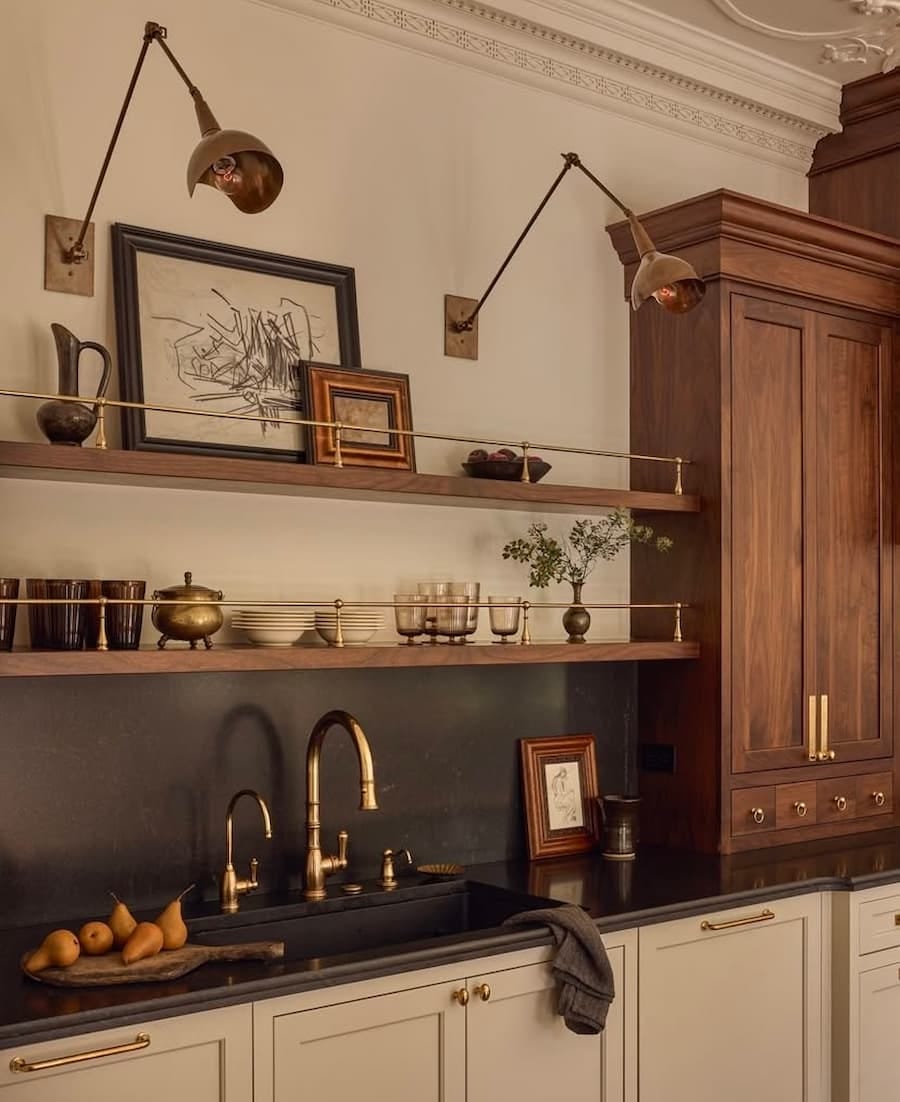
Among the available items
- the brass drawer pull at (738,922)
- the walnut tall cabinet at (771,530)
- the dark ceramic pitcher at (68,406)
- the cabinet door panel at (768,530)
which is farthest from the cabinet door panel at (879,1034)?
the dark ceramic pitcher at (68,406)

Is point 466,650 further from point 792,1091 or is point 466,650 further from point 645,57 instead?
point 645,57

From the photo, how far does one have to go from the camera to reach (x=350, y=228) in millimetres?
3090

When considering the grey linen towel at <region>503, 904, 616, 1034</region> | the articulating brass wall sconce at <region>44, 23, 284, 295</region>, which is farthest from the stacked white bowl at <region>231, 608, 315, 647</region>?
the articulating brass wall sconce at <region>44, 23, 284, 295</region>

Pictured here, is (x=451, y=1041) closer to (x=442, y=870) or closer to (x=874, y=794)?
(x=442, y=870)

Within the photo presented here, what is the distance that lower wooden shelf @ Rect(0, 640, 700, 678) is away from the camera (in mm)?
2330

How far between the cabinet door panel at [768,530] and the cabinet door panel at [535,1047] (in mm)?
942

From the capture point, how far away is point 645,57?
11.8 feet

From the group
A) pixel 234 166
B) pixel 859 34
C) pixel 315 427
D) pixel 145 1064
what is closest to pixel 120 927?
pixel 145 1064

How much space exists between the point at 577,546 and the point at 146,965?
5.31ft

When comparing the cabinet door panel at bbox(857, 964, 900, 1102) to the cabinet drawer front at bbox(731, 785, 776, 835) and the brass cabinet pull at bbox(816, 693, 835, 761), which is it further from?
the brass cabinet pull at bbox(816, 693, 835, 761)

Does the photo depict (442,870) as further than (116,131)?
Yes

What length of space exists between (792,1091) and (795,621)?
46.7 inches

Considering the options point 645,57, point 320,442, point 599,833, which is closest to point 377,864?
point 599,833

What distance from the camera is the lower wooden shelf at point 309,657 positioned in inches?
91.7
